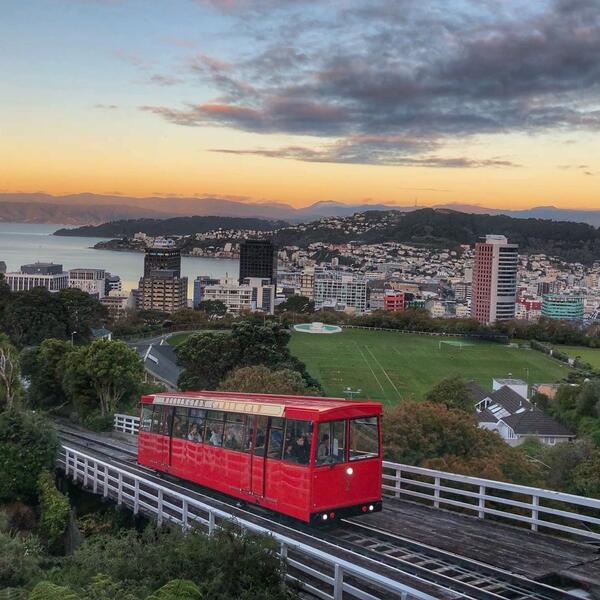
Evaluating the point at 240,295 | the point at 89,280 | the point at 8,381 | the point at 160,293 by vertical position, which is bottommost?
the point at 89,280

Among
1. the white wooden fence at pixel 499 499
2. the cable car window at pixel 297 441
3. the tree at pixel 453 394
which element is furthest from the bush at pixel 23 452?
the tree at pixel 453 394

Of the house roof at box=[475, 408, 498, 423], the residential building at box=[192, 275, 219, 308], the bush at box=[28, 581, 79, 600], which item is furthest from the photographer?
the residential building at box=[192, 275, 219, 308]

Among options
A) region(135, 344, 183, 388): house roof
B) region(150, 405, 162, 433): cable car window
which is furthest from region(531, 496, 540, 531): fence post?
region(135, 344, 183, 388): house roof

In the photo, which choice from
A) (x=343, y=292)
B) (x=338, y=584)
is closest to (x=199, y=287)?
(x=343, y=292)

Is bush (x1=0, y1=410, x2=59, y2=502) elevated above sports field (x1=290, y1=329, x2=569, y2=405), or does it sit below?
above

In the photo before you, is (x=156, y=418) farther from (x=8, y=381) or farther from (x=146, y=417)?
(x=8, y=381)

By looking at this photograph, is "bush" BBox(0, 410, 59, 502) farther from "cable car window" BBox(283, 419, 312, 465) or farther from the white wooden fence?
the white wooden fence
